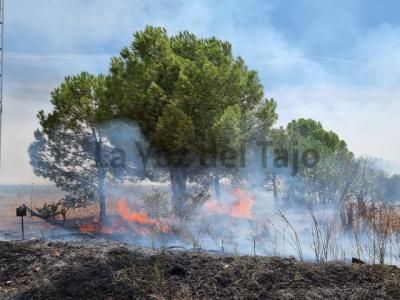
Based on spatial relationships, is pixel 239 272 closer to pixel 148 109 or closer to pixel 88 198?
pixel 148 109

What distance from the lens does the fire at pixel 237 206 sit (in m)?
16.6

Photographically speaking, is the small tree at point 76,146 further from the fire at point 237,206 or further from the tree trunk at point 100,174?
the fire at point 237,206

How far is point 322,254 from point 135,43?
13.2m

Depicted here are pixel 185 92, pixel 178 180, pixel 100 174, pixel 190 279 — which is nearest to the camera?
pixel 190 279

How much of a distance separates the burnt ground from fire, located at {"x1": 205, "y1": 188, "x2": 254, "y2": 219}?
1092 cm

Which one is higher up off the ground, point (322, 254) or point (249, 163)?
point (249, 163)

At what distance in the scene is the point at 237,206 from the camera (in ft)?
57.2

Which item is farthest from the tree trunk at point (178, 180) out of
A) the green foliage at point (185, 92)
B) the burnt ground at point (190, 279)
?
the burnt ground at point (190, 279)

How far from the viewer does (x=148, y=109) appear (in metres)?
16.8

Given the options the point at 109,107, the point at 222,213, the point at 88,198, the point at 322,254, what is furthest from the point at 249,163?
the point at 322,254

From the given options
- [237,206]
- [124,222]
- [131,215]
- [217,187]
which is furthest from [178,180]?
[124,222]

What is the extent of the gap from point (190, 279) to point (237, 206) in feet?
42.3

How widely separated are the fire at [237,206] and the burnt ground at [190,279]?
1092 cm

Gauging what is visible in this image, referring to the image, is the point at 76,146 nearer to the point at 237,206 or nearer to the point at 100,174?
the point at 100,174
